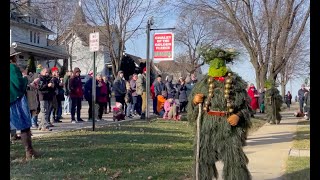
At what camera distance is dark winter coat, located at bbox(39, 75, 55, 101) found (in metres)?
12.4

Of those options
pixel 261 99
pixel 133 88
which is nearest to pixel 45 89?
pixel 133 88

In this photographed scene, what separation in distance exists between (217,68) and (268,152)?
4.73m

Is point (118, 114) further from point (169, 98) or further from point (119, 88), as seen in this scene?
point (169, 98)

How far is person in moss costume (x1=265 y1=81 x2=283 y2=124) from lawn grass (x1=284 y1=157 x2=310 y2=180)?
8.57m

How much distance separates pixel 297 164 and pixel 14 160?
5.31 meters

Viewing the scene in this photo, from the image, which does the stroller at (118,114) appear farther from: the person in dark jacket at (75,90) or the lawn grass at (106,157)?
the lawn grass at (106,157)

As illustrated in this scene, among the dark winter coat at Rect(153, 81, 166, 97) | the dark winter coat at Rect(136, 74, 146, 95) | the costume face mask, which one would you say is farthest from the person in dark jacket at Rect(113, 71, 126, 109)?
the costume face mask

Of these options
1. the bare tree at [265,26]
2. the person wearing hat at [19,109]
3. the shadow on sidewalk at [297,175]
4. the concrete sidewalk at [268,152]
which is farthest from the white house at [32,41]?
the shadow on sidewalk at [297,175]

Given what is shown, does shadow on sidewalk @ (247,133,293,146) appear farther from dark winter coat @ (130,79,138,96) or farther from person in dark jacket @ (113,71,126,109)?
dark winter coat @ (130,79,138,96)

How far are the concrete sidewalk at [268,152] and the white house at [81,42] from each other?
1644 centimetres

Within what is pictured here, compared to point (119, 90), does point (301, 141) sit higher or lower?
lower

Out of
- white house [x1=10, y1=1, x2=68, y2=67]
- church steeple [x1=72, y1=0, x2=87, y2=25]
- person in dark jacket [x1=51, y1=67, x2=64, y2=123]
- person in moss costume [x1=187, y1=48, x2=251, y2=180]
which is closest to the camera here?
person in moss costume [x1=187, y1=48, x2=251, y2=180]

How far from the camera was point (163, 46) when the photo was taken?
59.9ft

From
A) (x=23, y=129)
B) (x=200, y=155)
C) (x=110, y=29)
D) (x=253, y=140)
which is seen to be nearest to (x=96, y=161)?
(x=23, y=129)
